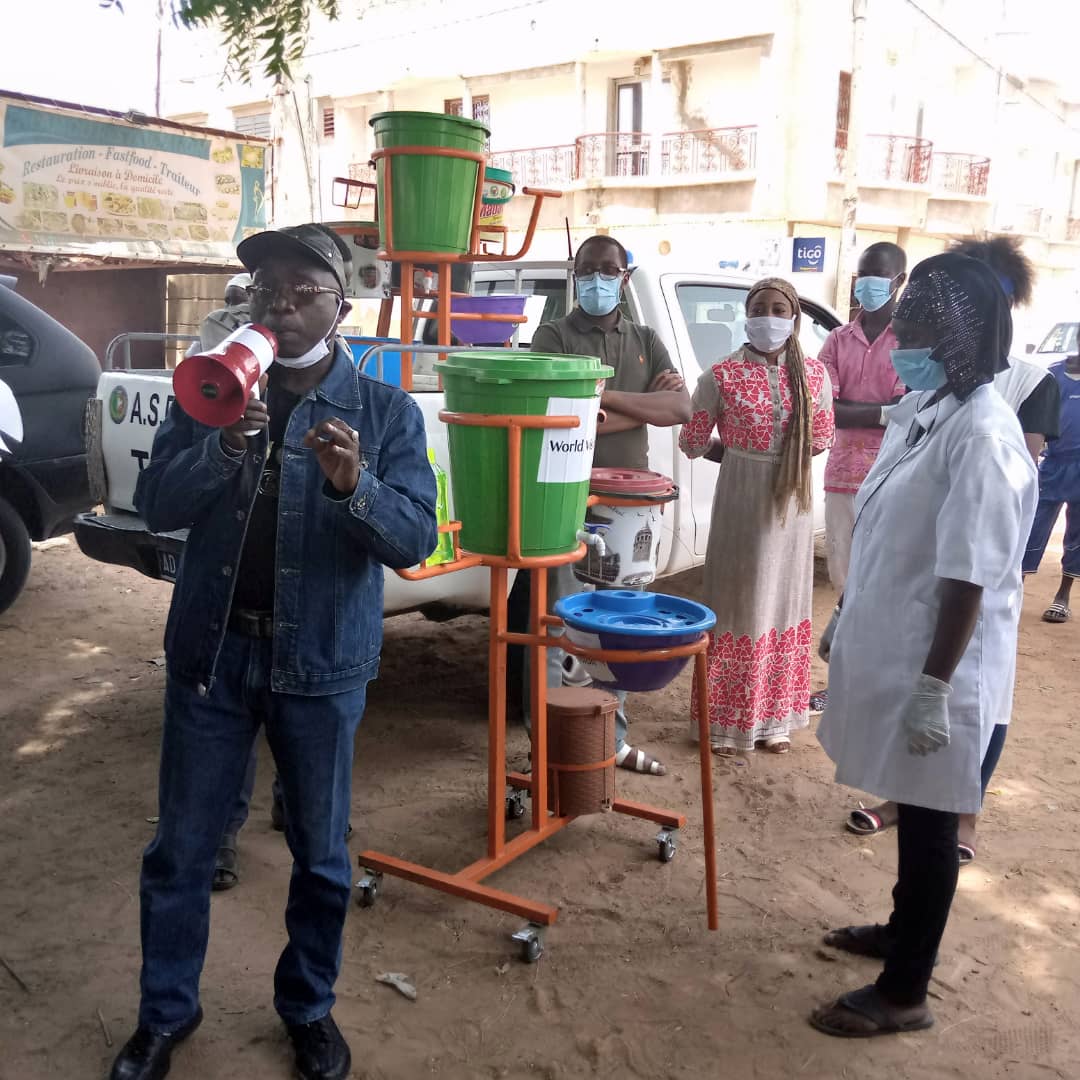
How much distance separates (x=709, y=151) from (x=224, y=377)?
19.4 metres

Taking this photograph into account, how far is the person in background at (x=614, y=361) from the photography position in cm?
410

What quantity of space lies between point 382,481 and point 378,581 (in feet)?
0.86

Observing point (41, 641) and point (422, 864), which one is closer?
point (422, 864)

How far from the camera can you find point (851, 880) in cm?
359

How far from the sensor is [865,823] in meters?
3.93

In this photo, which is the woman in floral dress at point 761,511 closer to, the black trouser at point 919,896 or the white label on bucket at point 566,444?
the white label on bucket at point 566,444

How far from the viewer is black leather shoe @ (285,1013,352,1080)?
2.49m

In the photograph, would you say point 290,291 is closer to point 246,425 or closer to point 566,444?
point 246,425

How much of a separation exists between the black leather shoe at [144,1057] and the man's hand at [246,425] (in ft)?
4.51

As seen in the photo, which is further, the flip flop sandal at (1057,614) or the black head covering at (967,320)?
the flip flop sandal at (1057,614)

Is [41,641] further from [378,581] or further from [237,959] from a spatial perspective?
[378,581]

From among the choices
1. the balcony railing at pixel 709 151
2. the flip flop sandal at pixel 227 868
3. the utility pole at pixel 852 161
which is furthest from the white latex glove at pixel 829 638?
the balcony railing at pixel 709 151

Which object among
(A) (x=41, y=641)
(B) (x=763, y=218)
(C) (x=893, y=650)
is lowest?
(A) (x=41, y=641)

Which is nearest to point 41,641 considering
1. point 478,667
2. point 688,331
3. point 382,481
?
point 478,667
